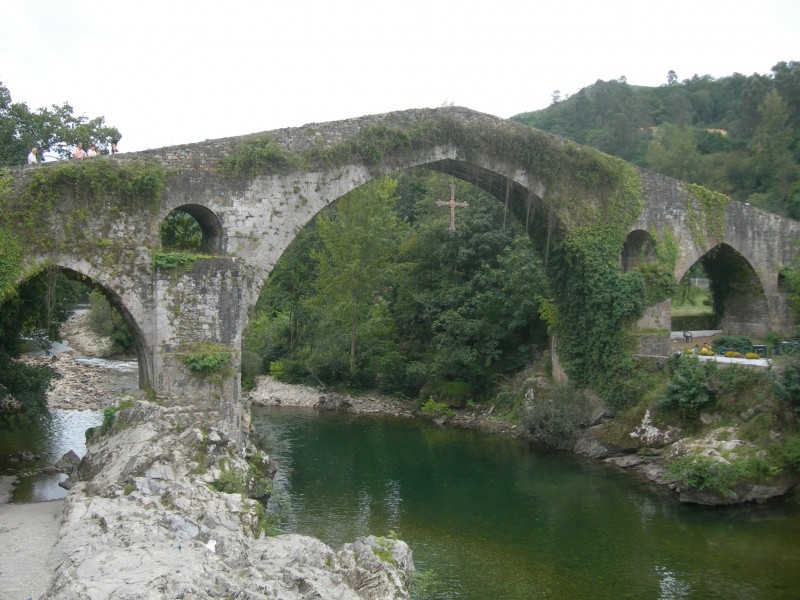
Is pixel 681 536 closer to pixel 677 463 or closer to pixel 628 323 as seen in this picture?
pixel 677 463

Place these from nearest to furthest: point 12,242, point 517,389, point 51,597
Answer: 1. point 51,597
2. point 12,242
3. point 517,389

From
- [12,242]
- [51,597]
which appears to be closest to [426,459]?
[12,242]

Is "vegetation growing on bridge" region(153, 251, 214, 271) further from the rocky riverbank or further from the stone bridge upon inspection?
the rocky riverbank

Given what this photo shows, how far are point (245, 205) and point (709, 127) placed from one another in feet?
132

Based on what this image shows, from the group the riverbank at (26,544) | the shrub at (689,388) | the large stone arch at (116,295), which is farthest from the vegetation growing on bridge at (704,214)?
the riverbank at (26,544)

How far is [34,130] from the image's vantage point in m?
22.2

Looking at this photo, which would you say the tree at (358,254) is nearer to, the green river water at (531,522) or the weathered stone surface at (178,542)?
the green river water at (531,522)

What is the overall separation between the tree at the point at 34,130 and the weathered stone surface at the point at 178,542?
12806 millimetres

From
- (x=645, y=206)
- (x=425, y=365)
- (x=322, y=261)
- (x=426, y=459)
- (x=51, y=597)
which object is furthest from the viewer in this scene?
(x=322, y=261)

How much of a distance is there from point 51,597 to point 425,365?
1699 cm

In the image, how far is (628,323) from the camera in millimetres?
18344

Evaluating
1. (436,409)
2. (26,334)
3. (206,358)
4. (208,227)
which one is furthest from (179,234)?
(436,409)

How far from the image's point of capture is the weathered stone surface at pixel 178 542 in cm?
714

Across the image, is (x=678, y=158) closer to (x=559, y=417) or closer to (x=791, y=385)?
(x=559, y=417)
